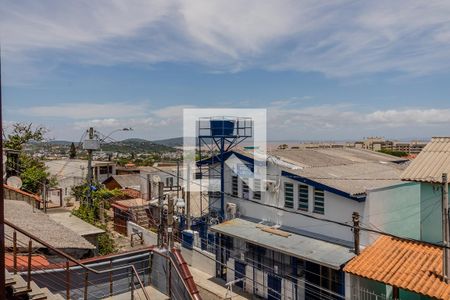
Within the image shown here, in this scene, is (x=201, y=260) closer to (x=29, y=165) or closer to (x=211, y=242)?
(x=211, y=242)

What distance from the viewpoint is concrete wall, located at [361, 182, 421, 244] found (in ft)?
42.2

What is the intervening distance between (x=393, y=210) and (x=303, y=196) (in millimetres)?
3718

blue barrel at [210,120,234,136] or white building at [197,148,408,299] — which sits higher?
blue barrel at [210,120,234,136]

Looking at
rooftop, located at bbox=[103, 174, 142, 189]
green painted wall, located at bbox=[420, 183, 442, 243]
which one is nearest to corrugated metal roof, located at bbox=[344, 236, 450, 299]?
green painted wall, located at bbox=[420, 183, 442, 243]

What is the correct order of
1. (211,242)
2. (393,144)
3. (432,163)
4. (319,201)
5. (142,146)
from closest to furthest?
(432,163)
(319,201)
(211,242)
(142,146)
(393,144)

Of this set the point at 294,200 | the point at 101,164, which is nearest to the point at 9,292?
the point at 294,200

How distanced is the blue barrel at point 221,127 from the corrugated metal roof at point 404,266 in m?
8.78

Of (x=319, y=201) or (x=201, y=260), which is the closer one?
(x=319, y=201)

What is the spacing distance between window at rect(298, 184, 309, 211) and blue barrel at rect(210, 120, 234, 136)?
15.5ft

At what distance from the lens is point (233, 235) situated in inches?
595

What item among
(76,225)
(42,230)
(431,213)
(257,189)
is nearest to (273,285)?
(257,189)

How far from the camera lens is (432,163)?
11.8 meters

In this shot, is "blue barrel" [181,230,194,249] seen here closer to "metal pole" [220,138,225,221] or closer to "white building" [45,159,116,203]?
"metal pole" [220,138,225,221]

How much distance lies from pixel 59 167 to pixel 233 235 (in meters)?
33.6
